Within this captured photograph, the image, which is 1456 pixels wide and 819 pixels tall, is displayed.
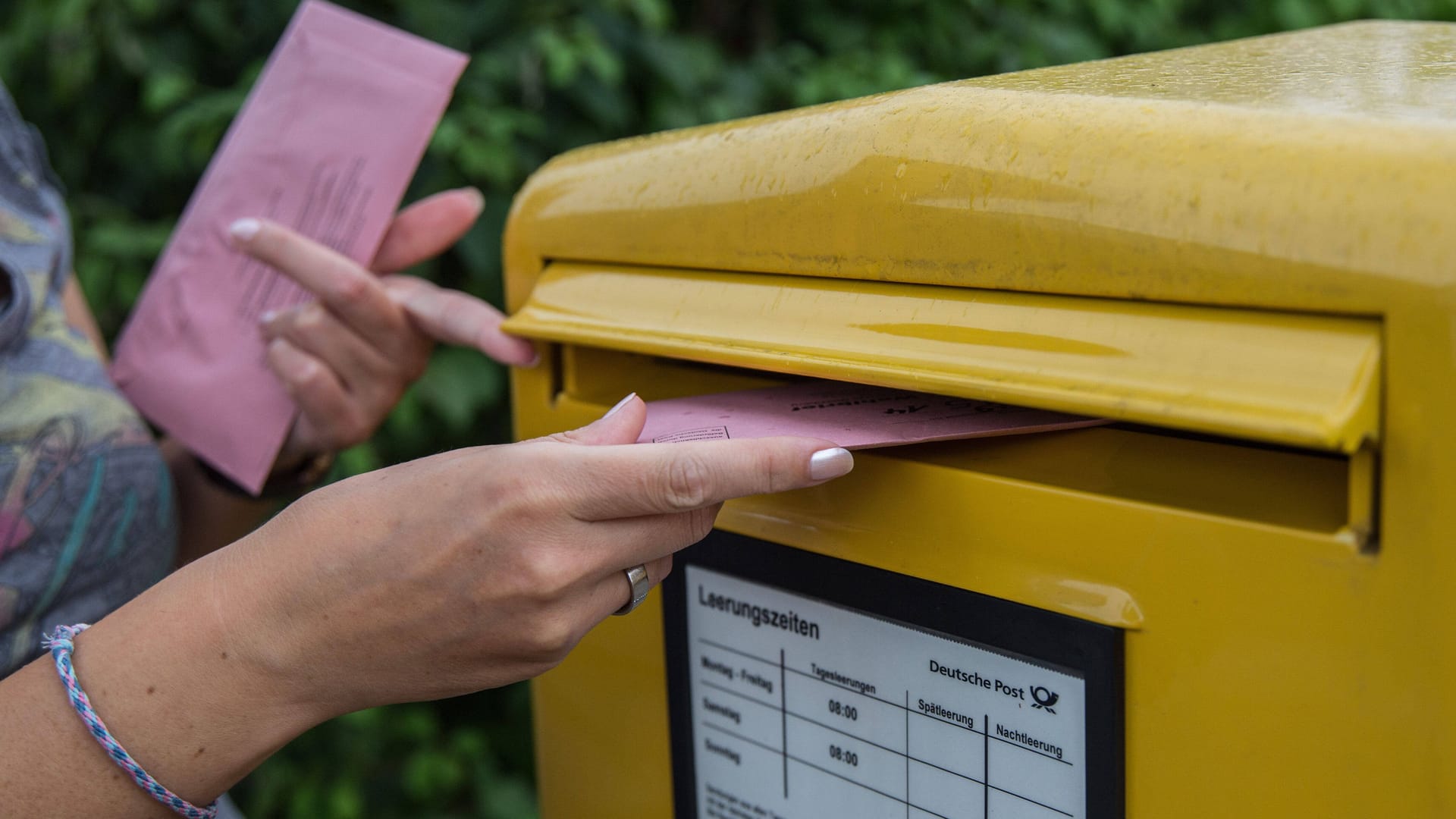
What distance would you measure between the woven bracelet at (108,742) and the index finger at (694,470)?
357mm

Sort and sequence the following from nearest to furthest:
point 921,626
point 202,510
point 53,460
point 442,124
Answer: point 921,626 → point 53,460 → point 202,510 → point 442,124

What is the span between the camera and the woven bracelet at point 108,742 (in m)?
0.74

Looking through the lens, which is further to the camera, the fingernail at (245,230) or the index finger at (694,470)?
the fingernail at (245,230)

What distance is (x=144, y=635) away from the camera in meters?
0.75

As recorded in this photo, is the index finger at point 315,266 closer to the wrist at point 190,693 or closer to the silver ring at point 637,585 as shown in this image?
the wrist at point 190,693

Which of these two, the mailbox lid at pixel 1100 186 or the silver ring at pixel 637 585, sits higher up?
the mailbox lid at pixel 1100 186

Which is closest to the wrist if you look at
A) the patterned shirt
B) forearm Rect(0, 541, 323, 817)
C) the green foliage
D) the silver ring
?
forearm Rect(0, 541, 323, 817)

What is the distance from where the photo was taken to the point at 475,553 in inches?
25.8

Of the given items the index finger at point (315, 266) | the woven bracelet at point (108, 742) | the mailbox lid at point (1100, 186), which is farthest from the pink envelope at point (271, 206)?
the woven bracelet at point (108, 742)

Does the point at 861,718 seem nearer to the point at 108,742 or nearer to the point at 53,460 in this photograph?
the point at 108,742

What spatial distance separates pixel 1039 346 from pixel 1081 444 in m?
0.08

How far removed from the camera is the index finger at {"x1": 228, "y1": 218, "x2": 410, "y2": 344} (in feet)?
3.72

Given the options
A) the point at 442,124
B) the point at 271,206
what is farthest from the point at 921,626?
the point at 442,124

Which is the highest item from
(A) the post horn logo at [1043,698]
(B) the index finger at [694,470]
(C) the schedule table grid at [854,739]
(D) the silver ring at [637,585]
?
(B) the index finger at [694,470]
